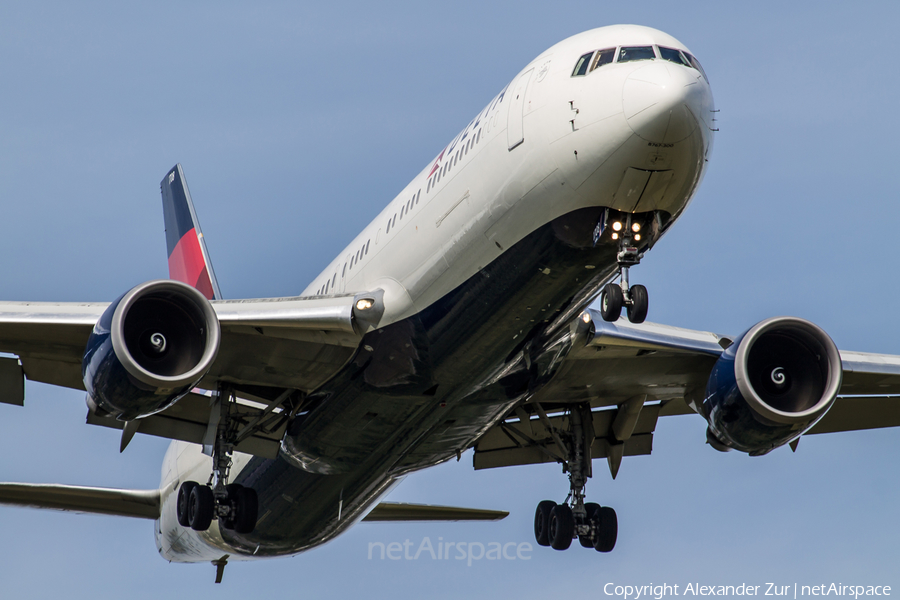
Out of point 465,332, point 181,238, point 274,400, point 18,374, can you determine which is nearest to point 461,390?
point 465,332

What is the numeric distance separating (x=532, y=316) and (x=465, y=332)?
3.15 ft

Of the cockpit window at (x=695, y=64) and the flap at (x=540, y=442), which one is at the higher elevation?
the cockpit window at (x=695, y=64)

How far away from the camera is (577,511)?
20.6 m

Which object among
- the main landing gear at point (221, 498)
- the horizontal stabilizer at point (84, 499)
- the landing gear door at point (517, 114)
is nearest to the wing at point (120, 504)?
the horizontal stabilizer at point (84, 499)

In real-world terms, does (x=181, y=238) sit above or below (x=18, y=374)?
above

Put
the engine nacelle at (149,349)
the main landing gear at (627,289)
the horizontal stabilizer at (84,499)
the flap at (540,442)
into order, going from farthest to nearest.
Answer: the flap at (540,442)
the horizontal stabilizer at (84,499)
the engine nacelle at (149,349)
the main landing gear at (627,289)

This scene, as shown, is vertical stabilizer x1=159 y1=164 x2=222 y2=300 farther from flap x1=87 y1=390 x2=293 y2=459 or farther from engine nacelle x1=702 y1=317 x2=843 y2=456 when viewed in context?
engine nacelle x1=702 y1=317 x2=843 y2=456

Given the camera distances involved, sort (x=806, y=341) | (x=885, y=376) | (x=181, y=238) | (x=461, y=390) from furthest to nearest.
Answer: (x=181, y=238), (x=885, y=376), (x=806, y=341), (x=461, y=390)

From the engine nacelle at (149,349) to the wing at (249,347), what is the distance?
0.86 metres

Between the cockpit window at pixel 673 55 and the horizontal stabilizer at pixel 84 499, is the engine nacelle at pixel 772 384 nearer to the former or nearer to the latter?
the cockpit window at pixel 673 55

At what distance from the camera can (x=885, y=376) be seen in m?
19.5

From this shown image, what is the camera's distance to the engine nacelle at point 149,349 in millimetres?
15344

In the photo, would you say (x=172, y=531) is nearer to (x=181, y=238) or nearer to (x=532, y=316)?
(x=181, y=238)

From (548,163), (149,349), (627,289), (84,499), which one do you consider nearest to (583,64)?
(548,163)
